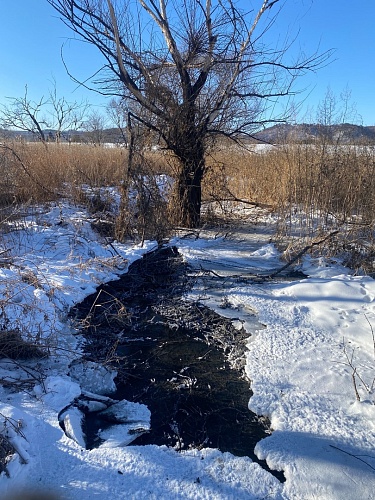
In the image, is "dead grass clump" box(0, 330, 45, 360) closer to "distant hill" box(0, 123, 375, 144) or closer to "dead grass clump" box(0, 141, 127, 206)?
"dead grass clump" box(0, 141, 127, 206)

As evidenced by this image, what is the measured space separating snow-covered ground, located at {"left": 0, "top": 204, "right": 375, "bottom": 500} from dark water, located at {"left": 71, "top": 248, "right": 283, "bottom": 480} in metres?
0.11

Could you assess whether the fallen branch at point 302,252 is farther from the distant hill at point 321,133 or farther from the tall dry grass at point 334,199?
the distant hill at point 321,133

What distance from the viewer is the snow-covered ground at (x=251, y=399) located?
6.27 ft

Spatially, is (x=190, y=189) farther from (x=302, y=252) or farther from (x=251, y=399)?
(x=251, y=399)

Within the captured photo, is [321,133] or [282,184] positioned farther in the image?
[282,184]

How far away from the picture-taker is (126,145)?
6863 millimetres

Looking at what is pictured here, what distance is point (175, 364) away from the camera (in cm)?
314

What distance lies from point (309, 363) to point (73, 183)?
20.6ft

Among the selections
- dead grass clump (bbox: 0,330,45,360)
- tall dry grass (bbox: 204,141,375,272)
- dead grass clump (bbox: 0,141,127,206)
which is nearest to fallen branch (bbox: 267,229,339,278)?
tall dry grass (bbox: 204,141,375,272)

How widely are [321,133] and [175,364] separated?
4.95 meters

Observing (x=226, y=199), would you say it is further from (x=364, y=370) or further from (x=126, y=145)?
(x=364, y=370)

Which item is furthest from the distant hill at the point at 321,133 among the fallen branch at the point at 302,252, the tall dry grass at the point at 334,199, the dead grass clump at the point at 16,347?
the dead grass clump at the point at 16,347

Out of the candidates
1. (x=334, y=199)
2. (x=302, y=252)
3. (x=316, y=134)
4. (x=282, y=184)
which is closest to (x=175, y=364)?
(x=302, y=252)

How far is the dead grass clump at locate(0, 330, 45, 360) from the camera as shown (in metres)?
2.92
